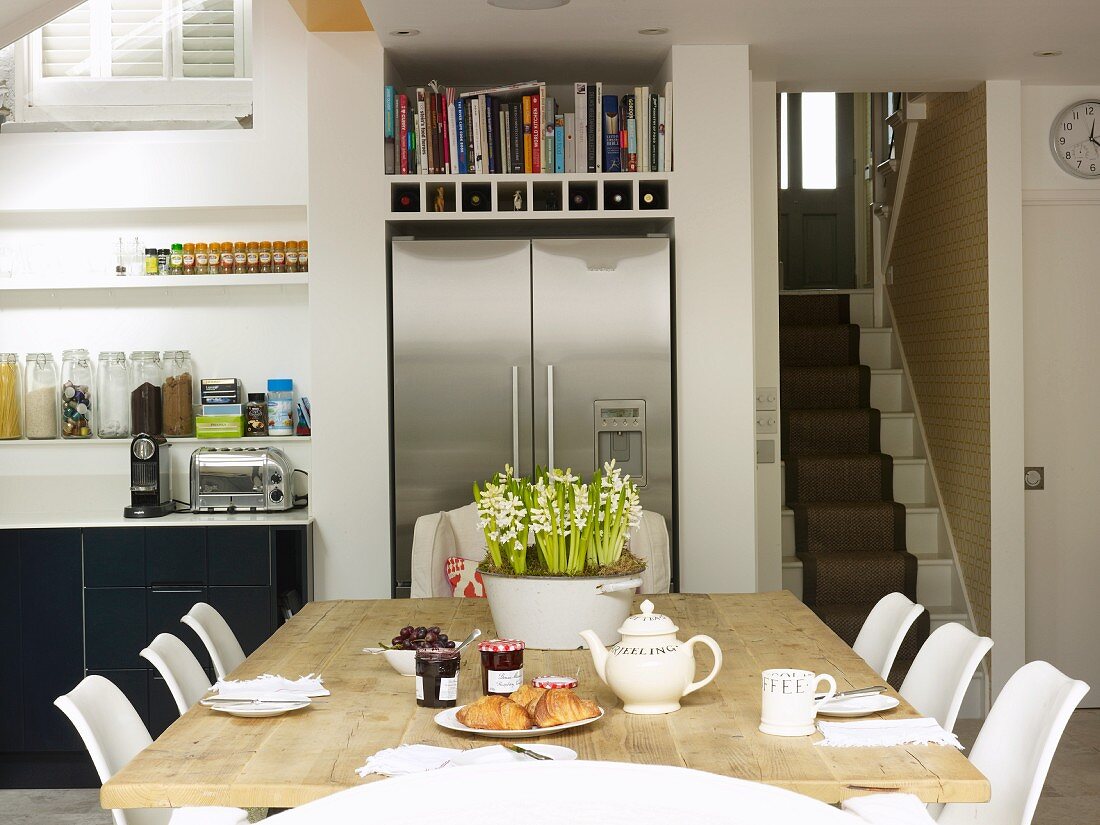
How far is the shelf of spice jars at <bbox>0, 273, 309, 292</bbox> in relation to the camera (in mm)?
4699

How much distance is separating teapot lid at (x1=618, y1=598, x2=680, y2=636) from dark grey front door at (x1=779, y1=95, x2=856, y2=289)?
6.86 m

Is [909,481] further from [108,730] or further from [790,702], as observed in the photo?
[108,730]

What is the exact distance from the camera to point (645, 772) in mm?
500

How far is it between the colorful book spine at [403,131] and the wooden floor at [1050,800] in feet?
8.31

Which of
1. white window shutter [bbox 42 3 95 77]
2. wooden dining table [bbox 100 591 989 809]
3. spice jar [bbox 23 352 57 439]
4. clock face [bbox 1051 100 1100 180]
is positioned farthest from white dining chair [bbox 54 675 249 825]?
clock face [bbox 1051 100 1100 180]

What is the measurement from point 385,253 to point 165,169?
1.05m

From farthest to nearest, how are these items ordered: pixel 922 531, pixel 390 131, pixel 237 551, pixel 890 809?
1. pixel 922 531
2. pixel 390 131
3. pixel 237 551
4. pixel 890 809

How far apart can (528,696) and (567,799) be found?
59.7 inches

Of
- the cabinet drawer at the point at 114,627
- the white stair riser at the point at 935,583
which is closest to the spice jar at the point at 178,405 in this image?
the cabinet drawer at the point at 114,627

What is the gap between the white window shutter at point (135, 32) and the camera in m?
4.81

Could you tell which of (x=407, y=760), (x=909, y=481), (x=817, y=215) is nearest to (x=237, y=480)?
(x=407, y=760)

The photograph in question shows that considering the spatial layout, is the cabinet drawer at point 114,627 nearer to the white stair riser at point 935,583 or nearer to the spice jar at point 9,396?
the spice jar at point 9,396

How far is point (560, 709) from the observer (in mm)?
1945

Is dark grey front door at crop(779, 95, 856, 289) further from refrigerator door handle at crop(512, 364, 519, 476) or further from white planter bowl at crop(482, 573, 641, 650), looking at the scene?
white planter bowl at crop(482, 573, 641, 650)
